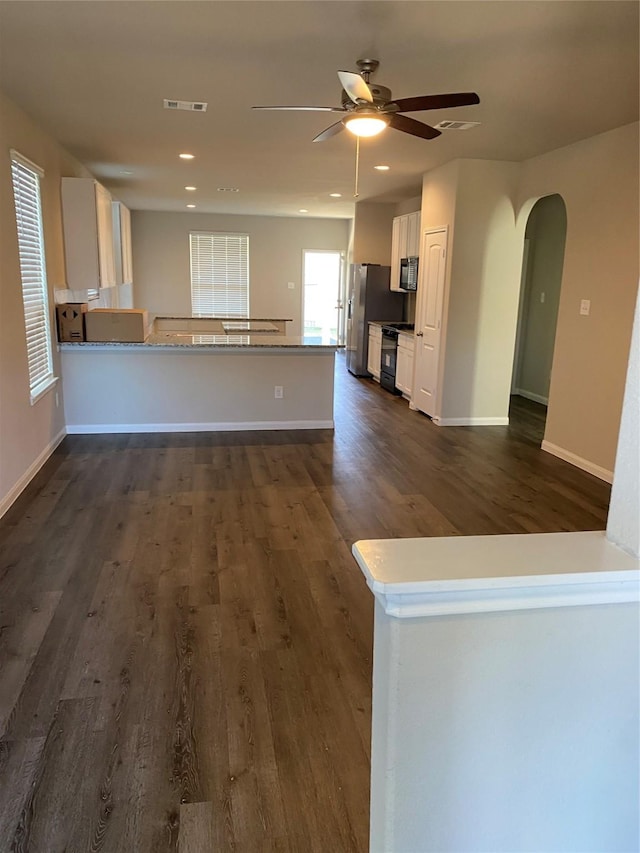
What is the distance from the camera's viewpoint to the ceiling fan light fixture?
293 centimetres

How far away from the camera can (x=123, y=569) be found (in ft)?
10.1

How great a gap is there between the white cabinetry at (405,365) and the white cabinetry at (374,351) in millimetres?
799

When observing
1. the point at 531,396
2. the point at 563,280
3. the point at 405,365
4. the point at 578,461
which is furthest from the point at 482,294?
the point at 531,396

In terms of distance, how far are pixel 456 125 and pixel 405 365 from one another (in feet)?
11.2

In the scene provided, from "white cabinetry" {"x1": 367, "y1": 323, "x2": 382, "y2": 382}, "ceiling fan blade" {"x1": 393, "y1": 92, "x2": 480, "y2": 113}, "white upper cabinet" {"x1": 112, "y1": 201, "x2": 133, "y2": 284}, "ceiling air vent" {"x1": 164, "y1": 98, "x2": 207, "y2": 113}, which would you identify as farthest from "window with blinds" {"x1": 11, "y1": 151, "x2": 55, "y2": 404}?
"white cabinetry" {"x1": 367, "y1": 323, "x2": 382, "y2": 382}

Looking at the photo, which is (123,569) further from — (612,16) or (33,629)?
(612,16)

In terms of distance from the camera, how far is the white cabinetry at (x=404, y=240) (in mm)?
7344

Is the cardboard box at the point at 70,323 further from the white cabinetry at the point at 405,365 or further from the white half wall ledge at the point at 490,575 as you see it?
the white half wall ledge at the point at 490,575

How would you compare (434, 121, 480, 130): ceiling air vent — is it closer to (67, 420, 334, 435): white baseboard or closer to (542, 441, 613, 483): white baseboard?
(542, 441, 613, 483): white baseboard

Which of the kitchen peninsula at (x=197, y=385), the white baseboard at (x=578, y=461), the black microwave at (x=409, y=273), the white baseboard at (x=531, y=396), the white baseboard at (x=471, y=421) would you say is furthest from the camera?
the white baseboard at (x=531, y=396)

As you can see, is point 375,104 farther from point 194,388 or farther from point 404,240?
point 404,240

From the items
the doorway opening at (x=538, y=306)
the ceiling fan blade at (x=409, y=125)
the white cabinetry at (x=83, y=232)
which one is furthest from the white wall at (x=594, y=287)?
the white cabinetry at (x=83, y=232)

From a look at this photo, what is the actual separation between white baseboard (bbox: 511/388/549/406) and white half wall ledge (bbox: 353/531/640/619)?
6.65 meters

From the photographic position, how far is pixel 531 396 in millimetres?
7711
